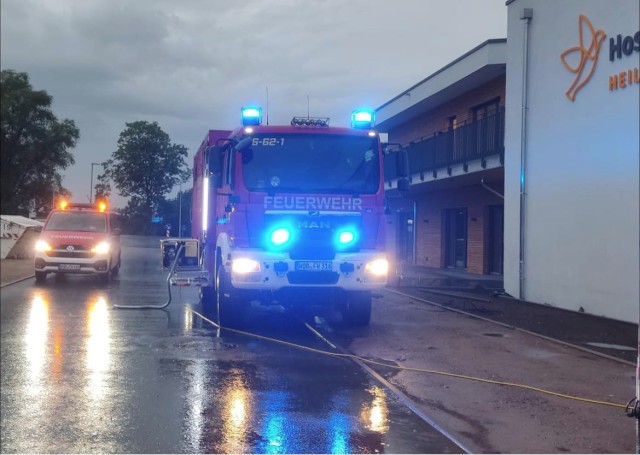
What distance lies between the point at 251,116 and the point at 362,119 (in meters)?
1.77

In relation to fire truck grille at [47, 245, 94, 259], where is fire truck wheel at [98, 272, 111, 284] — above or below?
below

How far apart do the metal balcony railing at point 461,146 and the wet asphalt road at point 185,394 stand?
29.8 feet

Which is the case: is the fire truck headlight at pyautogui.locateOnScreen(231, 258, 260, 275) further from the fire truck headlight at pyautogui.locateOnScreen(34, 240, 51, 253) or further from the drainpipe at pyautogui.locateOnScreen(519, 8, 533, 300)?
the fire truck headlight at pyautogui.locateOnScreen(34, 240, 51, 253)

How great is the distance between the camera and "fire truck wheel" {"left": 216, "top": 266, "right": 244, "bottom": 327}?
10438mm

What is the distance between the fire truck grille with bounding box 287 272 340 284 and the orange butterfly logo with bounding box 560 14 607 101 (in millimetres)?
6313

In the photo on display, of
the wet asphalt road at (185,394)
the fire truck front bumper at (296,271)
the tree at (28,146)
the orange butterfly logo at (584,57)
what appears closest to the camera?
the wet asphalt road at (185,394)

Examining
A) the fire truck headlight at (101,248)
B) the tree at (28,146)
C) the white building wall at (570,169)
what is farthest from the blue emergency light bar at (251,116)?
the tree at (28,146)

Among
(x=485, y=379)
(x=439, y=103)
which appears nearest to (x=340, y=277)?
(x=485, y=379)

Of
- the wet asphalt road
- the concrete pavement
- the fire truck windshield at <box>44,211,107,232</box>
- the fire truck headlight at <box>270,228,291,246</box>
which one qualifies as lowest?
the wet asphalt road

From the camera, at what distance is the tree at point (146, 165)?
1972 centimetres

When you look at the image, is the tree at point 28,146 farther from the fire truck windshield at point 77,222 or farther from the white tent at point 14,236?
the fire truck windshield at point 77,222

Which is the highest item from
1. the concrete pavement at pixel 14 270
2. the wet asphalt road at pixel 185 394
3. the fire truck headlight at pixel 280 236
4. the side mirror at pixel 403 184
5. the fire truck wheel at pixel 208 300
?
the side mirror at pixel 403 184

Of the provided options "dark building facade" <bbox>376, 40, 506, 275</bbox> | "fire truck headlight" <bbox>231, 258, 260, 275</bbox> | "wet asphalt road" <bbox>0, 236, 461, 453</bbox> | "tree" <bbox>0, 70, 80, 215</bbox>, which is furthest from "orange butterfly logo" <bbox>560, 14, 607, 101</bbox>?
"tree" <bbox>0, 70, 80, 215</bbox>

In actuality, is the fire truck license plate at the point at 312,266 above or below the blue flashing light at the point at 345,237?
below
